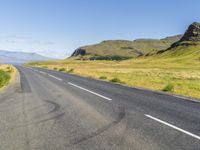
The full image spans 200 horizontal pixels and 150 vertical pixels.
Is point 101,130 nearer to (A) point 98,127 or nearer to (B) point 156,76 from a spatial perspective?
(A) point 98,127

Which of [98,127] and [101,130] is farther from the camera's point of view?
[98,127]

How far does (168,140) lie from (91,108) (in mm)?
5600

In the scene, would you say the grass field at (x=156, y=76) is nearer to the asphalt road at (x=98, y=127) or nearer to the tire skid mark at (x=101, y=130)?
the asphalt road at (x=98, y=127)

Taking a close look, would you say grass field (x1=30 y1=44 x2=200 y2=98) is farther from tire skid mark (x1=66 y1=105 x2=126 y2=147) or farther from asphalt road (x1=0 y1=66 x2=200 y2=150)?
tire skid mark (x1=66 y1=105 x2=126 y2=147)

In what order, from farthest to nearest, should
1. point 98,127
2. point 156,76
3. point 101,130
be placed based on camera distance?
point 156,76, point 98,127, point 101,130

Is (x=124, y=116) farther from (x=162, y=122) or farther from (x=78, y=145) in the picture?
(x=78, y=145)

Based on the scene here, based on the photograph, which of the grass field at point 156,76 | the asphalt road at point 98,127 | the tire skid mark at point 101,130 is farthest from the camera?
the grass field at point 156,76

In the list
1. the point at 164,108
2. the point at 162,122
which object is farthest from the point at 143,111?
the point at 162,122

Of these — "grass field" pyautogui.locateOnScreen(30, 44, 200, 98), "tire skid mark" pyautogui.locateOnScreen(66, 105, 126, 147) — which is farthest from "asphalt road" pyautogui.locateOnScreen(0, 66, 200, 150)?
"grass field" pyautogui.locateOnScreen(30, 44, 200, 98)

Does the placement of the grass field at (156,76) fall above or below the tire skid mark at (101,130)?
below

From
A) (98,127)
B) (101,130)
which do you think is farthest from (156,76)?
(101,130)

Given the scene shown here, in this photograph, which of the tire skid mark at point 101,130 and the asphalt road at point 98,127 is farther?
the tire skid mark at point 101,130

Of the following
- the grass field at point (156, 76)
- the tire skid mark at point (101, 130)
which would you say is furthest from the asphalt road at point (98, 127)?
the grass field at point (156, 76)

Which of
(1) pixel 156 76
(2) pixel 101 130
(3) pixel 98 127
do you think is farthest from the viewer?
(1) pixel 156 76
